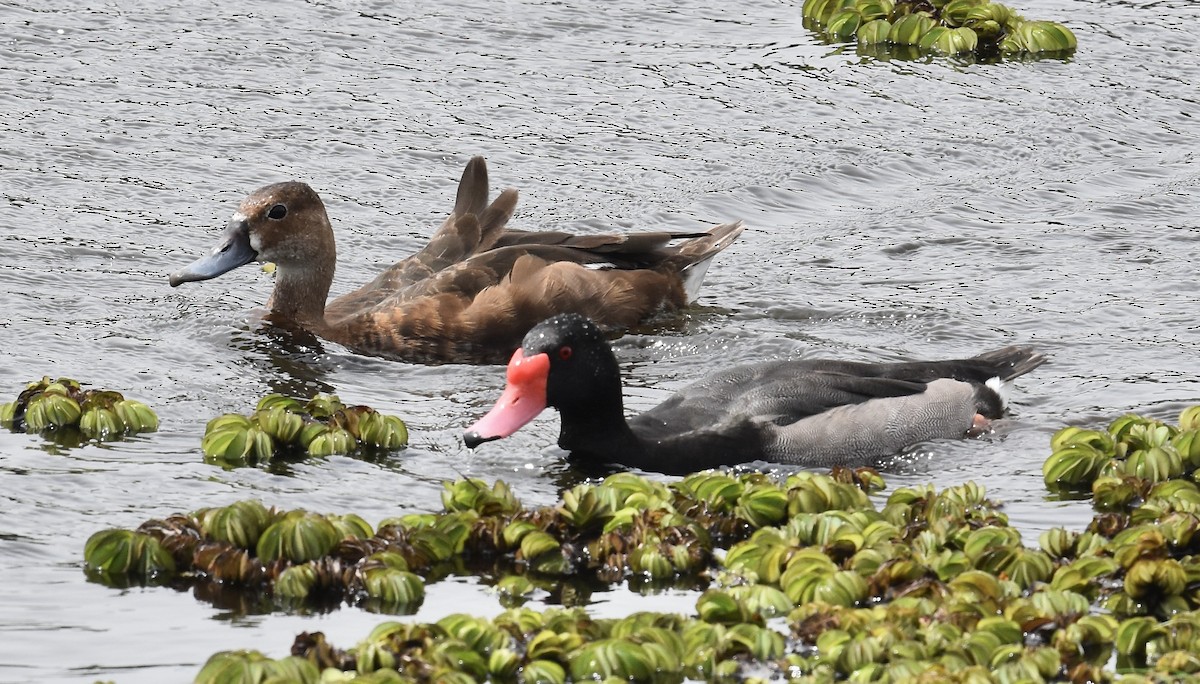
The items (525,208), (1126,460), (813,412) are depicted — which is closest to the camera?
(1126,460)

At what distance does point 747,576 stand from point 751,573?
0.07ft

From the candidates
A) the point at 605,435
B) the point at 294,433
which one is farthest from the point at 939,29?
the point at 294,433

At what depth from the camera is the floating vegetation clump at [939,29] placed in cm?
1844

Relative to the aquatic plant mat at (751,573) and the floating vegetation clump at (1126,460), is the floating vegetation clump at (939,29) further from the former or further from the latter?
the aquatic plant mat at (751,573)

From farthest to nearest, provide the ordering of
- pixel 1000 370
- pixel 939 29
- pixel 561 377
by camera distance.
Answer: pixel 939 29
pixel 1000 370
pixel 561 377

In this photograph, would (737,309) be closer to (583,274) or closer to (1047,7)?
(583,274)

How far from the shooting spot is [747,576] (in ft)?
27.1

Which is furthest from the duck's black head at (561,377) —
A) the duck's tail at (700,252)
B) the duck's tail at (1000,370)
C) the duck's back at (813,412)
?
the duck's tail at (700,252)

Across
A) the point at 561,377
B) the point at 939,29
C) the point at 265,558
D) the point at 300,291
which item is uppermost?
the point at 939,29

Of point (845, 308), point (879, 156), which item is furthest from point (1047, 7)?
point (845, 308)

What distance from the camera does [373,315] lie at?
1248 cm

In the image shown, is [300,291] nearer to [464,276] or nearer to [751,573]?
[464,276]

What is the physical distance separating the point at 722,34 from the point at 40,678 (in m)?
12.6

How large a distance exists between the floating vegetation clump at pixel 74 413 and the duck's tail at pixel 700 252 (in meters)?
4.20
